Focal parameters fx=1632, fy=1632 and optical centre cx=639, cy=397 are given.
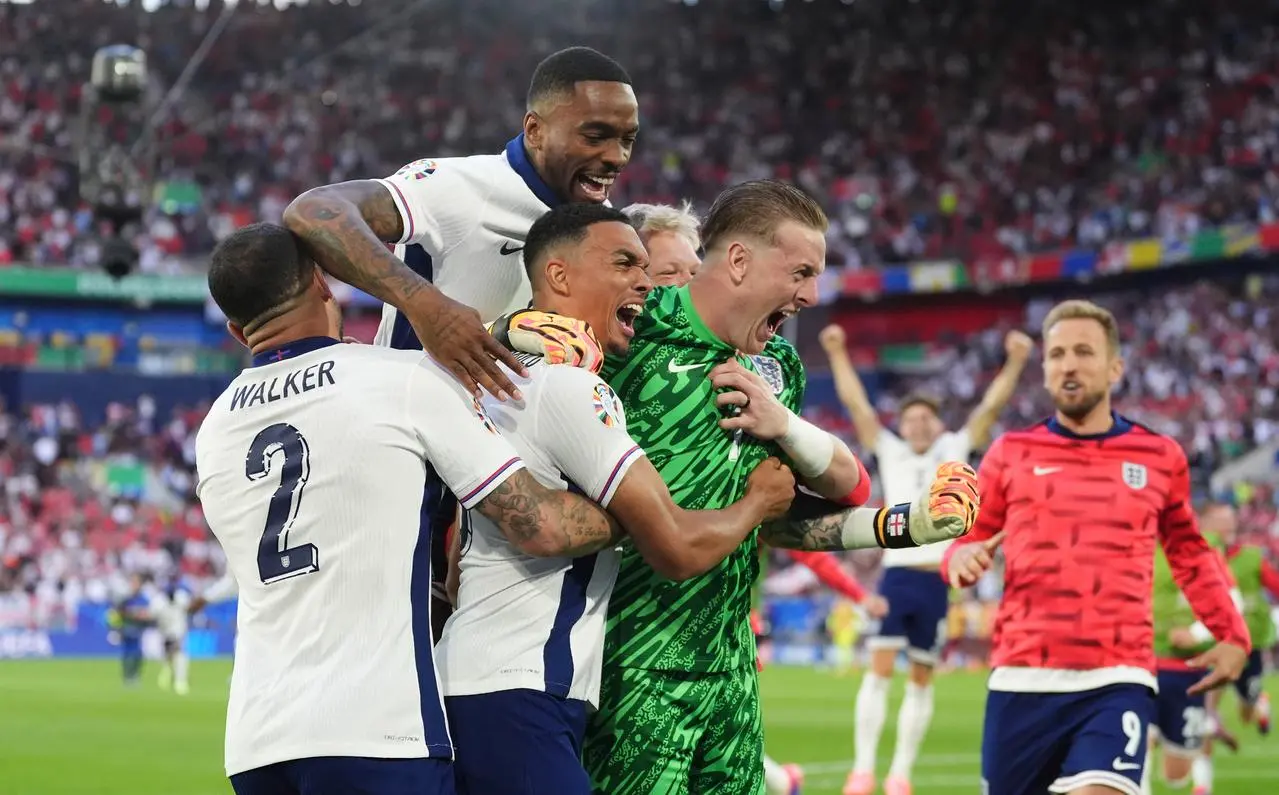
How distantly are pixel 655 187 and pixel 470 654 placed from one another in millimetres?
39098

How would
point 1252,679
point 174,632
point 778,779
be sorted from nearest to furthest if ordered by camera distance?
point 778,779 < point 1252,679 < point 174,632

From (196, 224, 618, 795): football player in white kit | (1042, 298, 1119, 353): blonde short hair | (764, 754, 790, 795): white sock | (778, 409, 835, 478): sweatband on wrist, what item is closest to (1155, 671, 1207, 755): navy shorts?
(764, 754, 790, 795): white sock

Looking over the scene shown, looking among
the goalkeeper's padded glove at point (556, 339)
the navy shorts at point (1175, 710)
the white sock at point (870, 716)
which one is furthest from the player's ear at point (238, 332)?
the navy shorts at point (1175, 710)

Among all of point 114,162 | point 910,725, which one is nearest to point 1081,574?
point 910,725

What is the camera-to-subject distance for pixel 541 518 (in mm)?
3943

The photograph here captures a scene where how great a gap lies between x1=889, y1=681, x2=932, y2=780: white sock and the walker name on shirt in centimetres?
819

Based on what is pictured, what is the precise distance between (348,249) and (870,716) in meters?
8.63

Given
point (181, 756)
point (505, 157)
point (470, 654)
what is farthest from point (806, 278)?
point (181, 756)

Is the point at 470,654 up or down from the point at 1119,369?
down

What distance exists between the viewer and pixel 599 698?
437 cm

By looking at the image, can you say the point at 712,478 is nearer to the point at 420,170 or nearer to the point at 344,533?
the point at 344,533

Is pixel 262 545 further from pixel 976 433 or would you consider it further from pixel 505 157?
pixel 976 433

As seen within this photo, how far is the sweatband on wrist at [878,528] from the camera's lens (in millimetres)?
4668

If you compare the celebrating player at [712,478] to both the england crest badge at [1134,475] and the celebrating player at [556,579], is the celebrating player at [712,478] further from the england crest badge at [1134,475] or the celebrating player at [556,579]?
the england crest badge at [1134,475]
